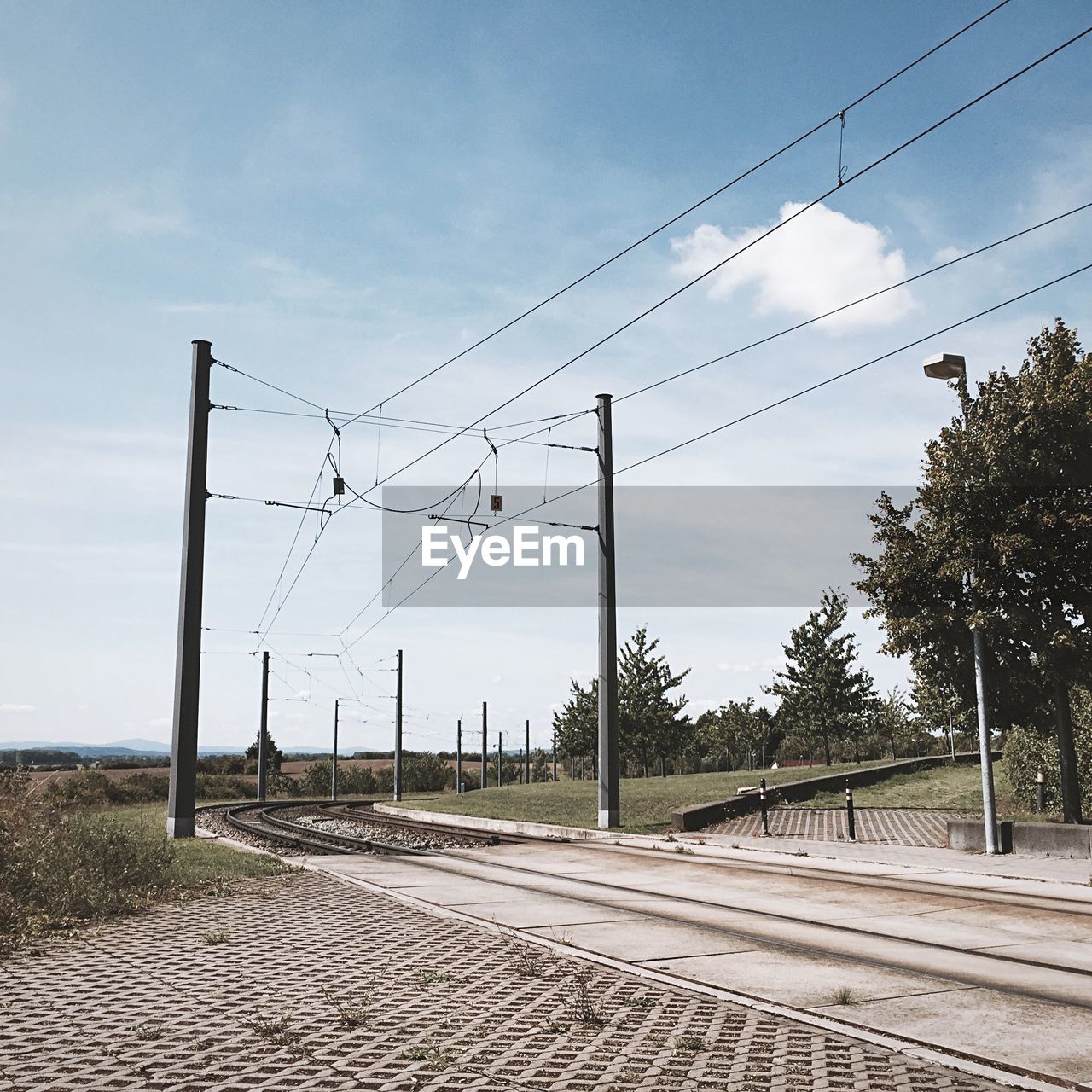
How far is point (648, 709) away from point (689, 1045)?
47377 mm

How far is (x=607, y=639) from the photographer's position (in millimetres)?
23422

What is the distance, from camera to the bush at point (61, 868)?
33.7ft

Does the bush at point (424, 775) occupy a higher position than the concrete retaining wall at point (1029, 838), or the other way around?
the concrete retaining wall at point (1029, 838)

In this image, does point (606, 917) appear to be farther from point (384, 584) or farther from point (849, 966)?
point (384, 584)

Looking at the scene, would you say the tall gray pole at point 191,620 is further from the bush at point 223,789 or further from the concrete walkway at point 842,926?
the bush at point 223,789

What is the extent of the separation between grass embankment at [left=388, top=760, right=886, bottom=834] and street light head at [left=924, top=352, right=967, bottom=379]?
11.0m

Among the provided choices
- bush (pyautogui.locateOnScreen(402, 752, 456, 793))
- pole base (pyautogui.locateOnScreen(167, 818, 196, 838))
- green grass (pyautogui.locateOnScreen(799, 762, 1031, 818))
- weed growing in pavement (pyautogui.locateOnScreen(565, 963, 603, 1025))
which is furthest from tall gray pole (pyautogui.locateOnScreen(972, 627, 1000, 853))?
bush (pyautogui.locateOnScreen(402, 752, 456, 793))

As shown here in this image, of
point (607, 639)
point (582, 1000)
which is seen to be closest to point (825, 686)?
point (607, 639)

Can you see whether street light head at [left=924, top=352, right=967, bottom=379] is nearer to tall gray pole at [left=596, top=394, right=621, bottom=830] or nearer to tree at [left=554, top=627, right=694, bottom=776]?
tall gray pole at [left=596, top=394, right=621, bottom=830]

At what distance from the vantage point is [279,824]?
92.9 feet

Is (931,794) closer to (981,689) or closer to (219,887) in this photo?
(981,689)

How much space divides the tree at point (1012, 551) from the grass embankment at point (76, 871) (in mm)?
11965

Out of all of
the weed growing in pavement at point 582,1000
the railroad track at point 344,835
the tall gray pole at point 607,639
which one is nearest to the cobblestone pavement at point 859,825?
the tall gray pole at point 607,639

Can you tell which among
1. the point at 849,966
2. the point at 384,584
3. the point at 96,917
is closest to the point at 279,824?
the point at 384,584
